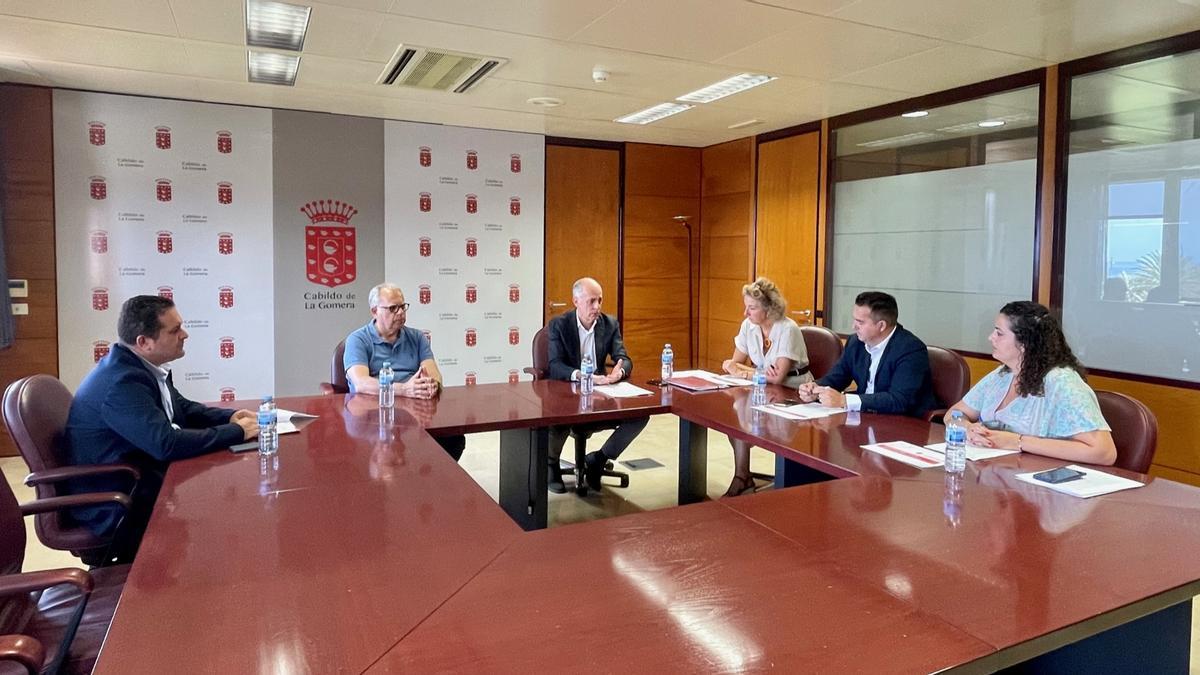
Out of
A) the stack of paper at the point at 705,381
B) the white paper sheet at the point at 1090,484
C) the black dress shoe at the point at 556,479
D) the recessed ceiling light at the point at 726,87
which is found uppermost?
the recessed ceiling light at the point at 726,87

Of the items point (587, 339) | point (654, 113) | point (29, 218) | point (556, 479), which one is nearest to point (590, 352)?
point (587, 339)

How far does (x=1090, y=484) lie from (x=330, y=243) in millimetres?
5136

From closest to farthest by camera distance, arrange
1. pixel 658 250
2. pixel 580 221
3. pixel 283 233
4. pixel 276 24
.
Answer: pixel 276 24
pixel 283 233
pixel 580 221
pixel 658 250

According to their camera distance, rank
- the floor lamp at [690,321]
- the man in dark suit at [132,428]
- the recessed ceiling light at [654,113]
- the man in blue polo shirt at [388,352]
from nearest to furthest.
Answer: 1. the man in dark suit at [132,428]
2. the man in blue polo shirt at [388,352]
3. the recessed ceiling light at [654,113]
4. the floor lamp at [690,321]

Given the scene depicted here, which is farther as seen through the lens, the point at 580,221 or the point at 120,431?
the point at 580,221

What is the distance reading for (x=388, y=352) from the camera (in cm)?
369

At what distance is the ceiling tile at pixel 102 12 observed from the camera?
3.24 m

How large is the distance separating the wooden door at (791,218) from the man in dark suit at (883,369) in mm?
2421

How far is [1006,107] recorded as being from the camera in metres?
4.49

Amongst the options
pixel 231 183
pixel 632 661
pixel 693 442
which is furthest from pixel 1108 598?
pixel 231 183

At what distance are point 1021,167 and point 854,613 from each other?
3981 mm

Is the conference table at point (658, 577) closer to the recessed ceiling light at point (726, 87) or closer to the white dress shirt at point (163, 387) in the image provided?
the white dress shirt at point (163, 387)

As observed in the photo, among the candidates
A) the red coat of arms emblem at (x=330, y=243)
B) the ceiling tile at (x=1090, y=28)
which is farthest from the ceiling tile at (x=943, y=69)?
the red coat of arms emblem at (x=330, y=243)

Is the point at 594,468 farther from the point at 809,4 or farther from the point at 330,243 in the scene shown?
the point at 330,243
